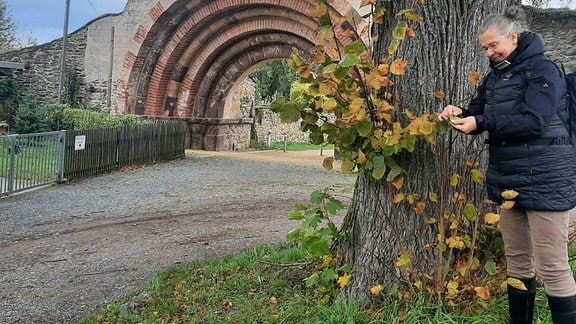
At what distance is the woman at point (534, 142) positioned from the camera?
92.6 inches

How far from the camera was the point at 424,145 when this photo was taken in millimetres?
2838

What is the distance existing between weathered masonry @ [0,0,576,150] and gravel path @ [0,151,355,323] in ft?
22.2

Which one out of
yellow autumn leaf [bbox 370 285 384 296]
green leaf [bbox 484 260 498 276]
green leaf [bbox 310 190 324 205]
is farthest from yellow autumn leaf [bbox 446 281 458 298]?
green leaf [bbox 310 190 324 205]

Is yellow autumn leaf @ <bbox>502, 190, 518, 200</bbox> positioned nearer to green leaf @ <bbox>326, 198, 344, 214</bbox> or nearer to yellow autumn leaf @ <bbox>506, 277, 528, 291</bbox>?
yellow autumn leaf @ <bbox>506, 277, 528, 291</bbox>

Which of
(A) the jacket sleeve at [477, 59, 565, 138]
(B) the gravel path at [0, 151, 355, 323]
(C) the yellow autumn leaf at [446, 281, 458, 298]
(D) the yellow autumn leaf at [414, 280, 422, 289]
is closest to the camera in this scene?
(A) the jacket sleeve at [477, 59, 565, 138]

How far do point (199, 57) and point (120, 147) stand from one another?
6695 millimetres

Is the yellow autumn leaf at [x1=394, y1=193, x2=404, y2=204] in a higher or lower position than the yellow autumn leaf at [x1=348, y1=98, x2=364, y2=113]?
lower

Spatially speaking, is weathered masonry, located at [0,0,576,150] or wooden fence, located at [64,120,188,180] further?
weathered masonry, located at [0,0,576,150]

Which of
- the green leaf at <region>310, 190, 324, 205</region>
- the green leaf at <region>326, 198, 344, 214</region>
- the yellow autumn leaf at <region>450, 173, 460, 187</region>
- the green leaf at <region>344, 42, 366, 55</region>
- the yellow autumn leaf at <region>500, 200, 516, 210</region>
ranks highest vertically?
the green leaf at <region>344, 42, 366, 55</region>

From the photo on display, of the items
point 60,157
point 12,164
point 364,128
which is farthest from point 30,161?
point 364,128

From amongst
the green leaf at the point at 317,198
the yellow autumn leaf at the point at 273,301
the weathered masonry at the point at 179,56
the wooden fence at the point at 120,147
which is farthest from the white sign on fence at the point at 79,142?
the green leaf at the point at 317,198

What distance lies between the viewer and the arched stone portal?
56.0 ft

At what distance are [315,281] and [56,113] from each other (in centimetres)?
1572

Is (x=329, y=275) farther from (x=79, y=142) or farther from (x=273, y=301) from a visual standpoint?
(x=79, y=142)
